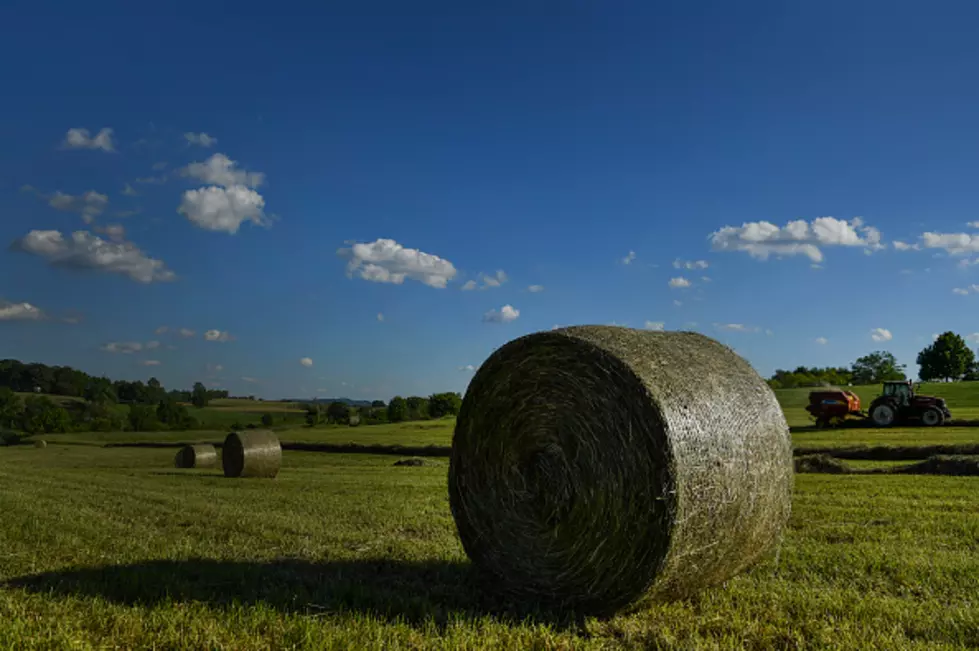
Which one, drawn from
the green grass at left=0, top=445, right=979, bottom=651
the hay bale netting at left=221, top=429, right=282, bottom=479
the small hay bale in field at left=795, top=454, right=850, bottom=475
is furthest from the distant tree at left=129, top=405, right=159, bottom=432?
the small hay bale in field at left=795, top=454, right=850, bottom=475

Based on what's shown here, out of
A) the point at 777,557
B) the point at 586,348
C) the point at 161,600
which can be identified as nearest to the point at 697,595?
the point at 777,557

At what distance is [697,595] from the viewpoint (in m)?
5.79

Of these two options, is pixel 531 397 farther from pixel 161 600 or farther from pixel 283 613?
pixel 161 600

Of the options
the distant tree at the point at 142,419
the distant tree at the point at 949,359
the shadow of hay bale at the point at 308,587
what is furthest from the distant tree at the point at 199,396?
the distant tree at the point at 949,359

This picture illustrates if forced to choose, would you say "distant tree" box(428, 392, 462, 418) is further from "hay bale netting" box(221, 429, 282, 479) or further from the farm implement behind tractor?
"hay bale netting" box(221, 429, 282, 479)

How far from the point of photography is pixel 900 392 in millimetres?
34219

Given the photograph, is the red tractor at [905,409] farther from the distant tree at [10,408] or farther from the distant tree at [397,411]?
the distant tree at [10,408]

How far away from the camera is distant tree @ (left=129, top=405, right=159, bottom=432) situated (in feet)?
211

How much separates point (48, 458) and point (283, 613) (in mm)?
35006

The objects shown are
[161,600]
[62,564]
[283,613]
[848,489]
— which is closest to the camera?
[283,613]

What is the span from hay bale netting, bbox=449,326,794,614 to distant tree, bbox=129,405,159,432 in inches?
2562

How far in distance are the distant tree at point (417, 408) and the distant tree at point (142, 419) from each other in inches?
936

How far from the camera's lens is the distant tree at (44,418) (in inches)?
2534

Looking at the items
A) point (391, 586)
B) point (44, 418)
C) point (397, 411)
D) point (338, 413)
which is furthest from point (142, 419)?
point (391, 586)
